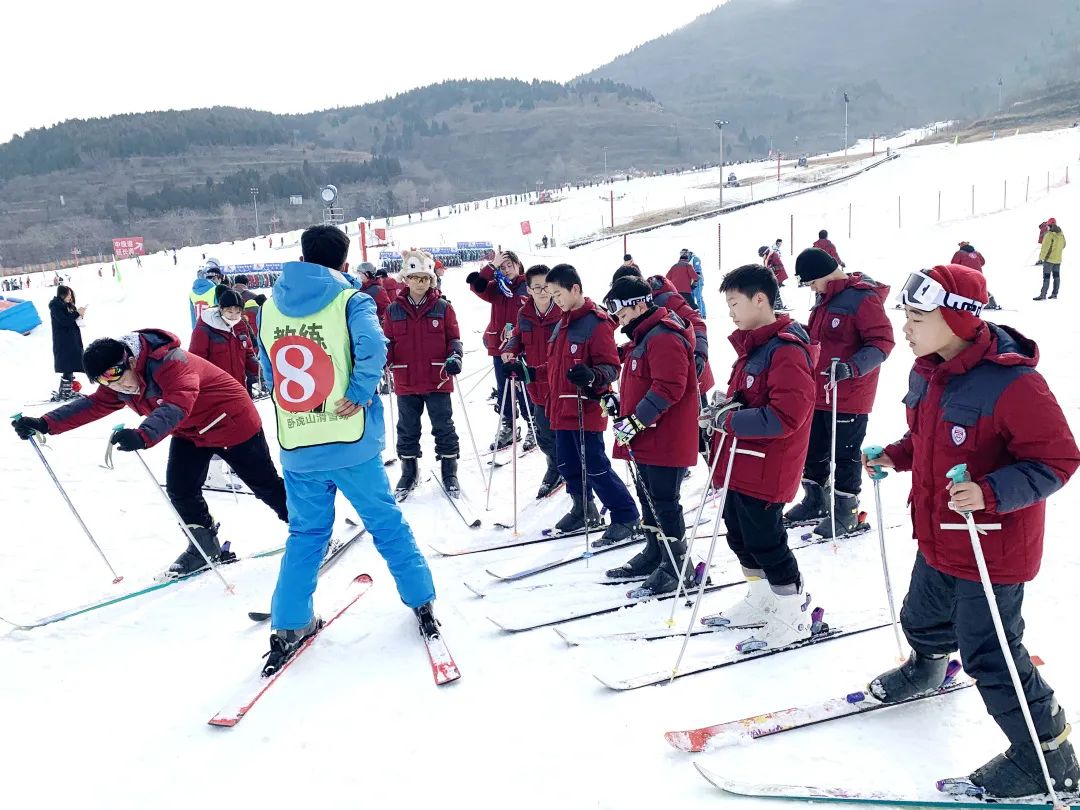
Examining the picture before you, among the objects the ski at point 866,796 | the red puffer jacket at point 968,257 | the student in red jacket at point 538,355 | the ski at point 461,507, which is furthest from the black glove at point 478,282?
the red puffer jacket at point 968,257

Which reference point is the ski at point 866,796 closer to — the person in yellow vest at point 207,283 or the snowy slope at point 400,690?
the snowy slope at point 400,690

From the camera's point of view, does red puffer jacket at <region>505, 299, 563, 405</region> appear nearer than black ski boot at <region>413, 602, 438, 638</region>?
No

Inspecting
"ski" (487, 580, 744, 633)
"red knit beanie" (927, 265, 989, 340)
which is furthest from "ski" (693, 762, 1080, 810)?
"red knit beanie" (927, 265, 989, 340)

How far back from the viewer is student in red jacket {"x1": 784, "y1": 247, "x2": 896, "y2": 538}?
14.2ft

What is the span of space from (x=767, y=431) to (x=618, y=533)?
6.51 ft

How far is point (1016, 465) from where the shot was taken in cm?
204

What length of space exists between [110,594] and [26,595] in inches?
19.1

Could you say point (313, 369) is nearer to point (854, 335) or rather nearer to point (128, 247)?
point (854, 335)

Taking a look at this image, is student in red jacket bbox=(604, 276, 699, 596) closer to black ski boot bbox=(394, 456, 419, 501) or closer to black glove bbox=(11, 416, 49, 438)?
black ski boot bbox=(394, 456, 419, 501)

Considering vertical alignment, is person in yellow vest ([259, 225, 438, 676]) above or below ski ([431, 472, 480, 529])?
above

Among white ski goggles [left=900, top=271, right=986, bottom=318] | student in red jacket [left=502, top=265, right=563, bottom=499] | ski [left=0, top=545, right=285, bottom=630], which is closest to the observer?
white ski goggles [left=900, top=271, right=986, bottom=318]

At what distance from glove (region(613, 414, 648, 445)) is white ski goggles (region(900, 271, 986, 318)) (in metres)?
1.63

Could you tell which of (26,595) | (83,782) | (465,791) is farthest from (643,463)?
(26,595)

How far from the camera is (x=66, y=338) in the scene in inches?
402
